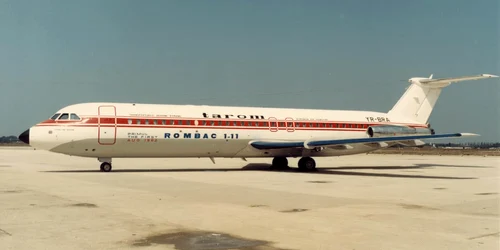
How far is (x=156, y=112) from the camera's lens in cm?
2498

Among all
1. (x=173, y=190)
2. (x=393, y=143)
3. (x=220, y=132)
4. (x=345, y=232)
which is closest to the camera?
(x=345, y=232)

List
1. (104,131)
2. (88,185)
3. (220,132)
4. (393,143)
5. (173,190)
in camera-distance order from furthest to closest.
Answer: (393,143) < (220,132) < (104,131) < (88,185) < (173,190)

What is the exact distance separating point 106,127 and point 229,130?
251 inches

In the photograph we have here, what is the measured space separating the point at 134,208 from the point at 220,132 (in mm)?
14598

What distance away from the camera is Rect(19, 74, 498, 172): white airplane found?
23.4m

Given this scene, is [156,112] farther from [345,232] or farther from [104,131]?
[345,232]

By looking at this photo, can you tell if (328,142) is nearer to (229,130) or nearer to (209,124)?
(229,130)

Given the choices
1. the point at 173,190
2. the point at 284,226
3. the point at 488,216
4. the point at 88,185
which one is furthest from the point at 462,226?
the point at 88,185

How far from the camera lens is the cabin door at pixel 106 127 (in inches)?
925

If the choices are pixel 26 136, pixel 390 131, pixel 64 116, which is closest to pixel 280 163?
pixel 390 131

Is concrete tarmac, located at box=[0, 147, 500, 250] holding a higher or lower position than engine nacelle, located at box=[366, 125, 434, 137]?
lower

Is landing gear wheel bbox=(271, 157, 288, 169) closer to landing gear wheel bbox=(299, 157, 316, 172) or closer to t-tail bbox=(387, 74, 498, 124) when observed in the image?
landing gear wheel bbox=(299, 157, 316, 172)

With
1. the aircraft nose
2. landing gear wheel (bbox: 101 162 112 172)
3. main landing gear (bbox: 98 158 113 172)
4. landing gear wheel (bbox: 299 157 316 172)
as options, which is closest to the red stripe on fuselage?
the aircraft nose

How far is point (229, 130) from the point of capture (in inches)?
1037
